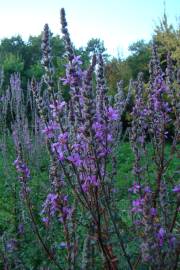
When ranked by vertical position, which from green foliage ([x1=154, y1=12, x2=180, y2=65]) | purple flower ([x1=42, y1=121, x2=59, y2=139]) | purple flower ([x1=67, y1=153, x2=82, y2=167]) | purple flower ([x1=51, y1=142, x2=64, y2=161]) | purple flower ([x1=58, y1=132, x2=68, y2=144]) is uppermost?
green foliage ([x1=154, y1=12, x2=180, y2=65])

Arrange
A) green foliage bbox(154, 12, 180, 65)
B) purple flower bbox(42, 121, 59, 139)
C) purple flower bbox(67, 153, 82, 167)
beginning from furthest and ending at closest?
green foliage bbox(154, 12, 180, 65) < purple flower bbox(42, 121, 59, 139) < purple flower bbox(67, 153, 82, 167)

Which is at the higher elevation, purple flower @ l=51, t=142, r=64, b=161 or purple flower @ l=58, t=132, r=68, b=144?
purple flower @ l=58, t=132, r=68, b=144

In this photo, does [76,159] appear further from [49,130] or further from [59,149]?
[49,130]

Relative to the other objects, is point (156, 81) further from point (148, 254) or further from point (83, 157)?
point (148, 254)

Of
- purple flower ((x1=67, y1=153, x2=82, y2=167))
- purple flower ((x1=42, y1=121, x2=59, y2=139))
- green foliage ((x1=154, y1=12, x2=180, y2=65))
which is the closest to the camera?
purple flower ((x1=67, y1=153, x2=82, y2=167))

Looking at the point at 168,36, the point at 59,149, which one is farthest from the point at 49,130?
the point at 168,36

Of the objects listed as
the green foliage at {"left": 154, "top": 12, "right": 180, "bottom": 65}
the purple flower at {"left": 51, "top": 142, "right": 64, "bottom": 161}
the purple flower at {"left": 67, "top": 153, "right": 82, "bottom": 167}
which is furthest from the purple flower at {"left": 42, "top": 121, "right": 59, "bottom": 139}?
the green foliage at {"left": 154, "top": 12, "right": 180, "bottom": 65}

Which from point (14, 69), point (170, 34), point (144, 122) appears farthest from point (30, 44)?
point (144, 122)

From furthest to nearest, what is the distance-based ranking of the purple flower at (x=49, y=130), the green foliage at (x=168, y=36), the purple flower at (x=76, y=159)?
the green foliage at (x=168, y=36)
the purple flower at (x=49, y=130)
the purple flower at (x=76, y=159)

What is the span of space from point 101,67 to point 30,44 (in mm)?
32082

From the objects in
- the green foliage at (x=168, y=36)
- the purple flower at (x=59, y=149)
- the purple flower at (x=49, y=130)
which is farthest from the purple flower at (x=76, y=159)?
the green foliage at (x=168, y=36)

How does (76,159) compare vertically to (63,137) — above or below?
below

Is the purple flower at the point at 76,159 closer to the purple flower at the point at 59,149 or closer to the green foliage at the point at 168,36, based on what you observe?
the purple flower at the point at 59,149

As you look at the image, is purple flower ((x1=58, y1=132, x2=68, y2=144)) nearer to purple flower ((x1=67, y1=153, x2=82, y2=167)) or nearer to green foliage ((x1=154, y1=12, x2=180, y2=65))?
purple flower ((x1=67, y1=153, x2=82, y2=167))
